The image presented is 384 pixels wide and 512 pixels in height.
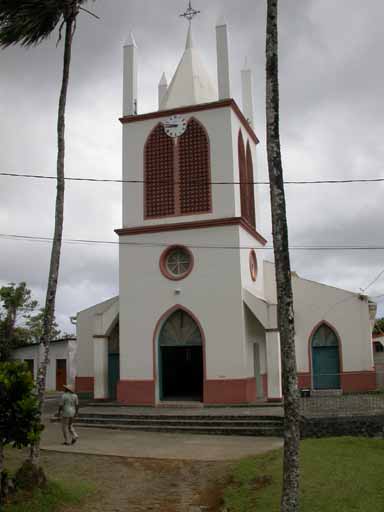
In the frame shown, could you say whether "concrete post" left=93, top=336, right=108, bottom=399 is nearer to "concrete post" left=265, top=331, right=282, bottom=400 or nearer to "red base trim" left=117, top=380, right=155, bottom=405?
"red base trim" left=117, top=380, right=155, bottom=405

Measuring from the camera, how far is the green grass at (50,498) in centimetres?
855

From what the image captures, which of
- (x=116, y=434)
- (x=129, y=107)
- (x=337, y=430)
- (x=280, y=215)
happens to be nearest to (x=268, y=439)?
(x=337, y=430)

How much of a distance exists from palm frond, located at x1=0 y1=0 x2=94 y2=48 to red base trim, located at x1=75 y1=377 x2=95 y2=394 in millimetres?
14799

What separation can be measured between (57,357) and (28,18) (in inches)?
990

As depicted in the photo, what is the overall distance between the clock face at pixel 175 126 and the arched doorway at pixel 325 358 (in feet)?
29.3

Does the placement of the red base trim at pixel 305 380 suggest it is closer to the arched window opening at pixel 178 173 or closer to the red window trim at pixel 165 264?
the red window trim at pixel 165 264

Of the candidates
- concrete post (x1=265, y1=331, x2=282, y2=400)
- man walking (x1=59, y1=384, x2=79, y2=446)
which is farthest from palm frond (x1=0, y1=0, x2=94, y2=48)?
concrete post (x1=265, y1=331, x2=282, y2=400)

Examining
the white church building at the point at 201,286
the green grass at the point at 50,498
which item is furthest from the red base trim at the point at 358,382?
the green grass at the point at 50,498

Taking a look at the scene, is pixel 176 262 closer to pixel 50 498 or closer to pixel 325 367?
pixel 325 367

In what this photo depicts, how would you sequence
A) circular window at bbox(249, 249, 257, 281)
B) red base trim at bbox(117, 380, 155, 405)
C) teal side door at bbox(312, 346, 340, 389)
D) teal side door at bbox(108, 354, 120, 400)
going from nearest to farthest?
red base trim at bbox(117, 380, 155, 405) → circular window at bbox(249, 249, 257, 281) → teal side door at bbox(312, 346, 340, 389) → teal side door at bbox(108, 354, 120, 400)

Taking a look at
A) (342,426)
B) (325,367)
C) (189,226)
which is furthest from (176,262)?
(342,426)

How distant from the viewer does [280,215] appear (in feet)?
26.4

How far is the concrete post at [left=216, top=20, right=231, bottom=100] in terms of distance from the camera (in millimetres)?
20938

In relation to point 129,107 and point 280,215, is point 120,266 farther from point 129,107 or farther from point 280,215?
point 280,215
